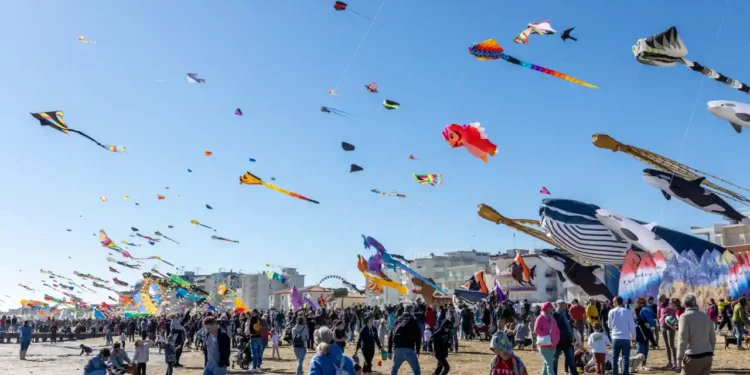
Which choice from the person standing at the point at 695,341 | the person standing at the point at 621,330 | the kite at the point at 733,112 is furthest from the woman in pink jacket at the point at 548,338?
the kite at the point at 733,112

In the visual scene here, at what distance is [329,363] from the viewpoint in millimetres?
6301

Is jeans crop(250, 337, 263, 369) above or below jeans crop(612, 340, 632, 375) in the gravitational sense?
below

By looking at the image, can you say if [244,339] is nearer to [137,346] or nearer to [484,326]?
[137,346]

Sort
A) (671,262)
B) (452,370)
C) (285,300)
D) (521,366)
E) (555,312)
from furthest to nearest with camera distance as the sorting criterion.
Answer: (285,300) < (671,262) < (452,370) < (555,312) < (521,366)

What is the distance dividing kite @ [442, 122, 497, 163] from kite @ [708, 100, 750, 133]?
7.58 metres

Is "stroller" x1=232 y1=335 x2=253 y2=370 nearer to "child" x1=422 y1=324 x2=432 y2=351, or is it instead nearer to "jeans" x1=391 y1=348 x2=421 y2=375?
"child" x1=422 y1=324 x2=432 y2=351

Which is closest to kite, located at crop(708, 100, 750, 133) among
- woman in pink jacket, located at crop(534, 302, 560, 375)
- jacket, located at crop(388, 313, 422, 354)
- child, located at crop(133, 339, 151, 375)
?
woman in pink jacket, located at crop(534, 302, 560, 375)

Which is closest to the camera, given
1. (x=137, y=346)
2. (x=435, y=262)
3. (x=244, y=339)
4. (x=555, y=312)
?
(x=555, y=312)

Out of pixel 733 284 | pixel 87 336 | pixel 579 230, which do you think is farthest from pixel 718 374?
pixel 87 336

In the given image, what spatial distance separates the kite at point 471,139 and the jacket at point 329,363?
43.6 feet

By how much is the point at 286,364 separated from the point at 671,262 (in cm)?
2243

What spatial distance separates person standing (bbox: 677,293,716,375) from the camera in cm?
739

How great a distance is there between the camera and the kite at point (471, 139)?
64.0 ft

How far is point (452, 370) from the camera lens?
1525 centimetres
